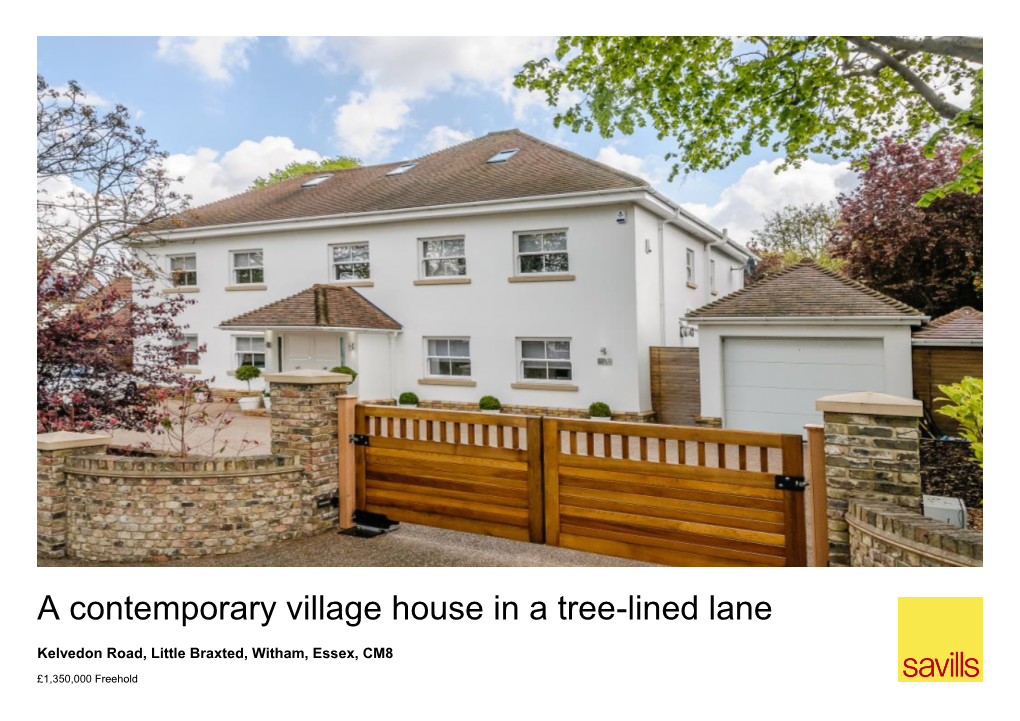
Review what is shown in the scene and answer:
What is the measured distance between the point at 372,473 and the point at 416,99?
2.87m

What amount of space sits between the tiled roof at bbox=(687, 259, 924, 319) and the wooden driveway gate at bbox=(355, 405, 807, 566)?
3.50 m

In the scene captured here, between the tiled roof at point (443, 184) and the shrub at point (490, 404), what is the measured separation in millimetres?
2703

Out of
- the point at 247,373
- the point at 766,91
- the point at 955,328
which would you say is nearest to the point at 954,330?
the point at 955,328

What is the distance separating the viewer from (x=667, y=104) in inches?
179

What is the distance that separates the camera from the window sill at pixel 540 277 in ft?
24.3

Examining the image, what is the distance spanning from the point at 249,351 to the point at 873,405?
365 inches

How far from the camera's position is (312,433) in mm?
3834

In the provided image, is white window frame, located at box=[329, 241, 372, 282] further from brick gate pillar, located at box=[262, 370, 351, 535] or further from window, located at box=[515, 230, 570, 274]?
brick gate pillar, located at box=[262, 370, 351, 535]

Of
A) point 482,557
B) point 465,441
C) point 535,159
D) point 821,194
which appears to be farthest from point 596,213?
point 482,557

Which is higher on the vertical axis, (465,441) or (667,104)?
(667,104)

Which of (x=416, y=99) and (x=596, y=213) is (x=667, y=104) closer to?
(x=416, y=99)
